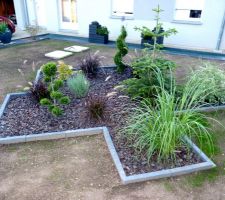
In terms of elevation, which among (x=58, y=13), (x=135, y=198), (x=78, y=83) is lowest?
(x=135, y=198)

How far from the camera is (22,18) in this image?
1080 centimetres

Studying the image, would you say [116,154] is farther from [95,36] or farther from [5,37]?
[5,37]

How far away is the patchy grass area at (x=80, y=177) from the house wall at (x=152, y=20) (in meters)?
4.79

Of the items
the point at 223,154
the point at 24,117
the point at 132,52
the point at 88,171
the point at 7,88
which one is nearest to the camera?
the point at 88,171

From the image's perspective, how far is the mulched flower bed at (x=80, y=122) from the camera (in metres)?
2.87

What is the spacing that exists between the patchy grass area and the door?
7.81 m

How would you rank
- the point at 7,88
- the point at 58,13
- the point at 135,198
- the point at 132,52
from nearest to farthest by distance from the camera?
the point at 135,198
the point at 7,88
the point at 132,52
the point at 58,13

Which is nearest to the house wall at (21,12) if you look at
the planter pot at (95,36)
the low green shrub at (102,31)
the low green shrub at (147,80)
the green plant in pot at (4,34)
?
the green plant in pot at (4,34)

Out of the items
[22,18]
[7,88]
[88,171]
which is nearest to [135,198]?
[88,171]

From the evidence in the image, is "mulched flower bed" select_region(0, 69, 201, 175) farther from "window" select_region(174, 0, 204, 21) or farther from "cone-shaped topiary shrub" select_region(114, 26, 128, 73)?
"window" select_region(174, 0, 204, 21)

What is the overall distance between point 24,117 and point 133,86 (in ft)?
6.13

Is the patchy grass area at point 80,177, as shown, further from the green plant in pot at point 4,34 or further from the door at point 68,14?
the door at point 68,14

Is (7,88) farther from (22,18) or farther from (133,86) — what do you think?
(22,18)

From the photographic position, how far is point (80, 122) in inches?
144
